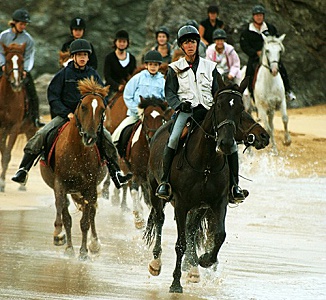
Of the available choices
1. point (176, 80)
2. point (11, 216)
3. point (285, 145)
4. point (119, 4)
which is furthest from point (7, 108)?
point (119, 4)

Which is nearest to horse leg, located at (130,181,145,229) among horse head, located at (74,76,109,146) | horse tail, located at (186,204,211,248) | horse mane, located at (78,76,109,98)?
horse head, located at (74,76,109,146)

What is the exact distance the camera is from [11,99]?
18.7m

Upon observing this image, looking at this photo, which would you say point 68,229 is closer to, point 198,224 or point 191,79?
point 198,224

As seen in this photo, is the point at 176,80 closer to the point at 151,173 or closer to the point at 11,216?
the point at 151,173

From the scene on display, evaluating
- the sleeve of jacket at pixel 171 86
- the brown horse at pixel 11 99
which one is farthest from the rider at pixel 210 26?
the sleeve of jacket at pixel 171 86

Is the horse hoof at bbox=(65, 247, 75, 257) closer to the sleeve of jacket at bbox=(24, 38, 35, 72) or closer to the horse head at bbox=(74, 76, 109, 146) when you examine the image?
the horse head at bbox=(74, 76, 109, 146)

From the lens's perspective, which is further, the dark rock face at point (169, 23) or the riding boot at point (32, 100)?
the dark rock face at point (169, 23)

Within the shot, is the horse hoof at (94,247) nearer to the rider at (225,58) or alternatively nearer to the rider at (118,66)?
the rider at (118,66)

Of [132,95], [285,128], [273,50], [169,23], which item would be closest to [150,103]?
[132,95]

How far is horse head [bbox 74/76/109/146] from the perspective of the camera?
12.0 meters

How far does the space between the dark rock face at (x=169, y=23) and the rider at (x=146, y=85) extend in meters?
6.39

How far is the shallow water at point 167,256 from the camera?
10.0m

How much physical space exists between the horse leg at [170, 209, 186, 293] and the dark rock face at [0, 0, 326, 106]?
40.2 ft

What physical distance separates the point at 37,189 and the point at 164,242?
5909 millimetres
